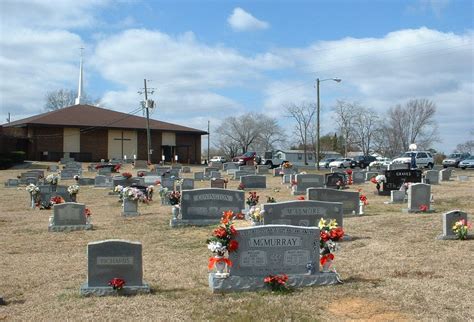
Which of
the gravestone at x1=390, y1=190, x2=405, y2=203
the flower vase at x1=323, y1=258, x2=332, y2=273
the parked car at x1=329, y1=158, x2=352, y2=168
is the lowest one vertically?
the flower vase at x1=323, y1=258, x2=332, y2=273

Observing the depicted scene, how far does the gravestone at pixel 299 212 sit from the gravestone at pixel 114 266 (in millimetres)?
4430

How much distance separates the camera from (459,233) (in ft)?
38.5

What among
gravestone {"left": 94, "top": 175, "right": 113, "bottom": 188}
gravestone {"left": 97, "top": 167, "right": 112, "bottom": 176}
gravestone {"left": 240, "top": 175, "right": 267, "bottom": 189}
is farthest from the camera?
gravestone {"left": 97, "top": 167, "right": 112, "bottom": 176}

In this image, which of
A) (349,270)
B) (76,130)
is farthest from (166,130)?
(349,270)

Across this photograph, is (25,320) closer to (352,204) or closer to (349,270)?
(349,270)

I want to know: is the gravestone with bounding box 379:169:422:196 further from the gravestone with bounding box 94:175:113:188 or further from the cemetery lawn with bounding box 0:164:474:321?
the gravestone with bounding box 94:175:113:188

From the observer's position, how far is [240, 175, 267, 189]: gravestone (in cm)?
2984

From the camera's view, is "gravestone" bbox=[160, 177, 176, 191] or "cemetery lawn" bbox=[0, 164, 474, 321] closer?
"cemetery lawn" bbox=[0, 164, 474, 321]

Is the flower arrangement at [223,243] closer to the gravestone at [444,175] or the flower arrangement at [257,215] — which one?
the flower arrangement at [257,215]

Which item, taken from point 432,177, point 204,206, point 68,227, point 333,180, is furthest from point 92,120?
point 204,206

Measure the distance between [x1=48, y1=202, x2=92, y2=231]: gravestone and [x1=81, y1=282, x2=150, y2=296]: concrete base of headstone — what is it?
7835 mm

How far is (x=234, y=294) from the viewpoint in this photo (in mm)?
7805

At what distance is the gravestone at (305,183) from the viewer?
26.6 m

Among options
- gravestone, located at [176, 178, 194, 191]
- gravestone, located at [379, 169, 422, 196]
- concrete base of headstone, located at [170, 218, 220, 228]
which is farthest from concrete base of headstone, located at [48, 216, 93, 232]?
gravestone, located at [379, 169, 422, 196]
